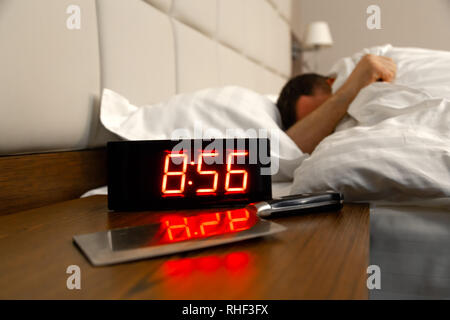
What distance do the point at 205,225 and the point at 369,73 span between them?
Result: 73 cm

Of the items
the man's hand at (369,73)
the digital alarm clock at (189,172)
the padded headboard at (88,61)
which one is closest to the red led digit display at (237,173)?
the digital alarm clock at (189,172)

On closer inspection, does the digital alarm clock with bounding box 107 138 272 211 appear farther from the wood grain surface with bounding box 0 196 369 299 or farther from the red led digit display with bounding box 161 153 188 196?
the wood grain surface with bounding box 0 196 369 299

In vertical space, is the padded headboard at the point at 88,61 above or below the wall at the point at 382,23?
below

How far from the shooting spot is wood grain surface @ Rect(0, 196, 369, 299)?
0.83 feet

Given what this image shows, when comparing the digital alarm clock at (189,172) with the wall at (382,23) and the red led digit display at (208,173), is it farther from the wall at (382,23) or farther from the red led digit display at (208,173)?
the wall at (382,23)

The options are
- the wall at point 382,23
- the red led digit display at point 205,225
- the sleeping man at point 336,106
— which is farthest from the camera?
the wall at point 382,23

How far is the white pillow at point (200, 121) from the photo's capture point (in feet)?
2.58

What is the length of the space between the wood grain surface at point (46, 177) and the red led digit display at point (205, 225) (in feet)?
0.96

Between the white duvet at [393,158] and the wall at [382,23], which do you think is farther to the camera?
the wall at [382,23]

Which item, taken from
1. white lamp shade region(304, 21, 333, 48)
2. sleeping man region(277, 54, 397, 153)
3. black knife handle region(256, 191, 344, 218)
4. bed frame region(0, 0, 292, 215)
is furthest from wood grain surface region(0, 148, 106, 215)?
white lamp shade region(304, 21, 333, 48)

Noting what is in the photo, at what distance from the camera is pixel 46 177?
0.66 metres

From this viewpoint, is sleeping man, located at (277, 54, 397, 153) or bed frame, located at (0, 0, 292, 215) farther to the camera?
sleeping man, located at (277, 54, 397, 153)

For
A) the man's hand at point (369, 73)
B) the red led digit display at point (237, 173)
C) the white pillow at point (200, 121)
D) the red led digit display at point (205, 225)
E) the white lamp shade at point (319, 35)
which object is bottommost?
the red led digit display at point (205, 225)

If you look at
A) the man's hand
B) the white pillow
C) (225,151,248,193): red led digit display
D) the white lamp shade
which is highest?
the white lamp shade
